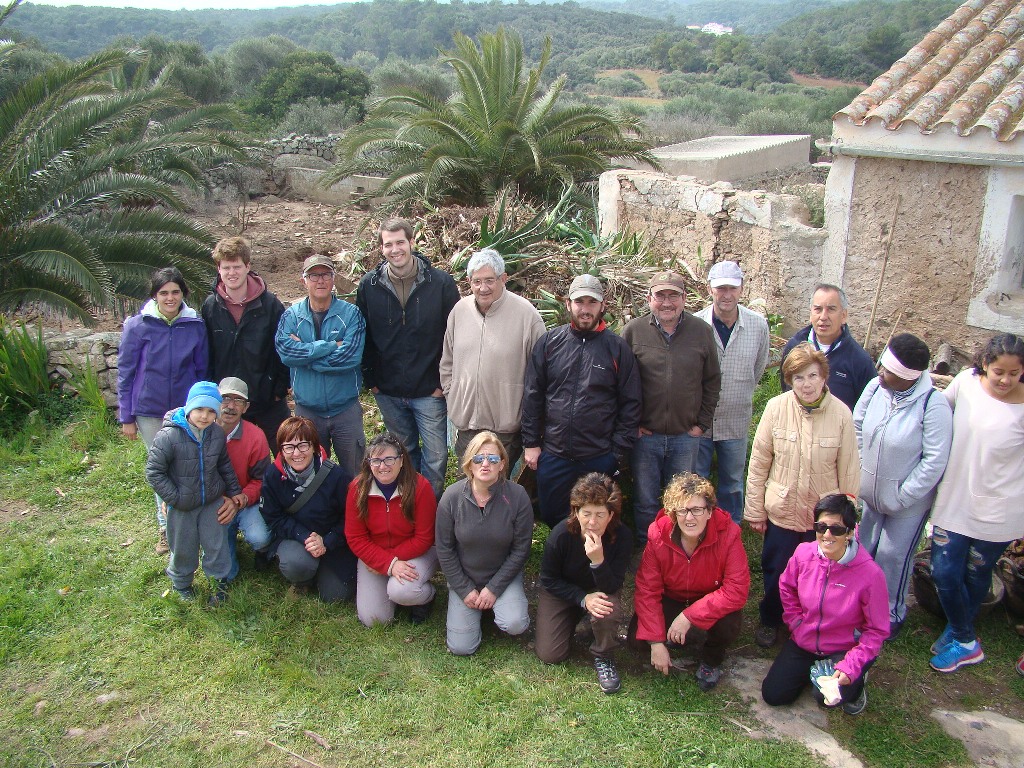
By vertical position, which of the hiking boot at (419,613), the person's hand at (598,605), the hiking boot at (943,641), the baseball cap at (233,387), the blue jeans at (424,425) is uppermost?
the baseball cap at (233,387)

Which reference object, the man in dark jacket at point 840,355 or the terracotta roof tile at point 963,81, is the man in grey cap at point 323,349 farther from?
the terracotta roof tile at point 963,81

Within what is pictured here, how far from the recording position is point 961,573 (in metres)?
4.14

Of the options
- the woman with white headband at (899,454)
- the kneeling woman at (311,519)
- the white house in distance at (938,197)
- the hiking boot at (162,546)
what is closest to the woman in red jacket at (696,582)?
the woman with white headband at (899,454)

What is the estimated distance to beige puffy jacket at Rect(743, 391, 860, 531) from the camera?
13.3ft

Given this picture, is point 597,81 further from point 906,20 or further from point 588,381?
point 588,381

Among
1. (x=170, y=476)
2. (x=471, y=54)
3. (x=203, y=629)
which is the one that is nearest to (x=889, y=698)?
(x=203, y=629)

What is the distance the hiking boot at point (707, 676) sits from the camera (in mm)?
4040

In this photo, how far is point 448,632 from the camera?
14.4 feet

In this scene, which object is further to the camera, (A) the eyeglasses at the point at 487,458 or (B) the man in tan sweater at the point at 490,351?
(B) the man in tan sweater at the point at 490,351

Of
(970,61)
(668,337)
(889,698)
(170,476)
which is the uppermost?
(970,61)

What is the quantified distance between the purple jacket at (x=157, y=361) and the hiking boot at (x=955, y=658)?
4.39m

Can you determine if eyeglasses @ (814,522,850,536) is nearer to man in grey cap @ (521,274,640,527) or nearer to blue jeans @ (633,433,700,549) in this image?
blue jeans @ (633,433,700,549)

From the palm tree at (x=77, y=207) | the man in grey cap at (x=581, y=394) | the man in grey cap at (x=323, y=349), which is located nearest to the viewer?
the man in grey cap at (x=581, y=394)

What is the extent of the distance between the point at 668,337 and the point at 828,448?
3.41 ft
